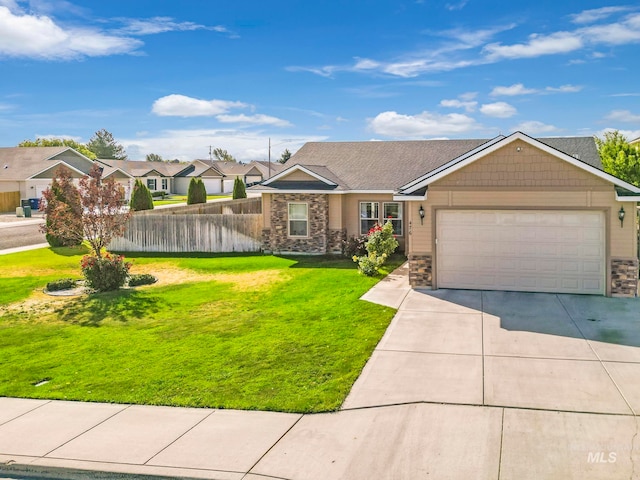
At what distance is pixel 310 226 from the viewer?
23828 mm

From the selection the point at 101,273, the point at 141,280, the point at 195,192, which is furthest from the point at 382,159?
the point at 195,192

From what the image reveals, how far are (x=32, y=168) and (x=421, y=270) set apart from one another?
42.9 meters

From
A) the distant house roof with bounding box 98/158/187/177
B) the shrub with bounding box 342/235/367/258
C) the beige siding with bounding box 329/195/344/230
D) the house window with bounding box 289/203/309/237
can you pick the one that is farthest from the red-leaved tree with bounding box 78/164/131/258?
the distant house roof with bounding box 98/158/187/177

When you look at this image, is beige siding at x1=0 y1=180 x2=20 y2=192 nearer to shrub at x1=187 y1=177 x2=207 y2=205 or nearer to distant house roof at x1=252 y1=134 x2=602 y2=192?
shrub at x1=187 y1=177 x2=207 y2=205

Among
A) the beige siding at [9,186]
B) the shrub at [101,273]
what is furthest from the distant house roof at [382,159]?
the beige siding at [9,186]

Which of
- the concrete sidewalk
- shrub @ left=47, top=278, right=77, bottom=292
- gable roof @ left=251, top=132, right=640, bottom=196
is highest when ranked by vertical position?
gable roof @ left=251, top=132, right=640, bottom=196

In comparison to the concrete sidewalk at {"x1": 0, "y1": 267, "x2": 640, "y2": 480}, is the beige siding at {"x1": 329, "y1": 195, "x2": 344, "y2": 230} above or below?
above

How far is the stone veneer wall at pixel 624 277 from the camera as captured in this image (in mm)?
14938

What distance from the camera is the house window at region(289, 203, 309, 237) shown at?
78.4 feet

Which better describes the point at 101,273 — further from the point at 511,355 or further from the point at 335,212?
the point at 511,355

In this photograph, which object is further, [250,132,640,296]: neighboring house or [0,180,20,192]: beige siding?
[0,180,20,192]: beige siding

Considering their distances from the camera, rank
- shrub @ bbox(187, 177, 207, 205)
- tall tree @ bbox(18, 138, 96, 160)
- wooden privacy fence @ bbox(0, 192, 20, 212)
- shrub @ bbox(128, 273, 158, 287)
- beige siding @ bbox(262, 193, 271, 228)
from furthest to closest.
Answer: tall tree @ bbox(18, 138, 96, 160)
shrub @ bbox(187, 177, 207, 205)
wooden privacy fence @ bbox(0, 192, 20, 212)
beige siding @ bbox(262, 193, 271, 228)
shrub @ bbox(128, 273, 158, 287)

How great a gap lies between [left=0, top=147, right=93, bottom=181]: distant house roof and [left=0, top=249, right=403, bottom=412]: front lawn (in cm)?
3176

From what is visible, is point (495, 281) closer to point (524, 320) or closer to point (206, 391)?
point (524, 320)
